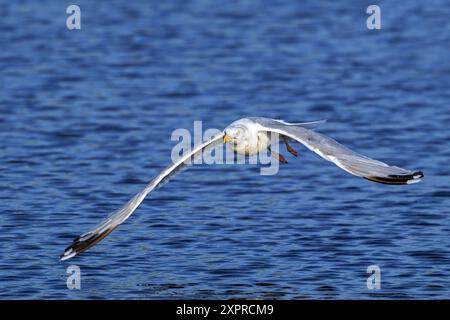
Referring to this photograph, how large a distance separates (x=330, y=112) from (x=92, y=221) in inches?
288

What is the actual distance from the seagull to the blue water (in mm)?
985

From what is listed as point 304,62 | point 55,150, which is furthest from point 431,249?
point 304,62

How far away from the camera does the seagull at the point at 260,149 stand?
10773mm

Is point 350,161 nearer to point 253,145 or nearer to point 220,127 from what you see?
point 253,145

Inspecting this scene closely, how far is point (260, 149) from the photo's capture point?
12734 mm

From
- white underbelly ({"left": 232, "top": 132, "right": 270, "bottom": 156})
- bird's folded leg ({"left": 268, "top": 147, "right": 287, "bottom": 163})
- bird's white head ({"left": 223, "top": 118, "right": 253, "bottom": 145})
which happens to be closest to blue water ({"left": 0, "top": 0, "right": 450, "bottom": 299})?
bird's folded leg ({"left": 268, "top": 147, "right": 287, "bottom": 163})

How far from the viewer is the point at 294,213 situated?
15461 millimetres

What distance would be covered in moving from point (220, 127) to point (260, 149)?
23.8 feet

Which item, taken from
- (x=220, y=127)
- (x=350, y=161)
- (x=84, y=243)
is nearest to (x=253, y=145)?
(x=350, y=161)

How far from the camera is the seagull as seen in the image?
10773 millimetres

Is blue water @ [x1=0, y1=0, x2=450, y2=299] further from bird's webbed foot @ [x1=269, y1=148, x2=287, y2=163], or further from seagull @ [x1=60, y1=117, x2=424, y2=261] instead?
bird's webbed foot @ [x1=269, y1=148, x2=287, y2=163]

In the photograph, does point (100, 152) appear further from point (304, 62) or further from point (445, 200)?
point (304, 62)

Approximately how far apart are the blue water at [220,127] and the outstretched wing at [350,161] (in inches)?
67.3

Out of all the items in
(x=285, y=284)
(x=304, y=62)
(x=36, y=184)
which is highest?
(x=304, y=62)
